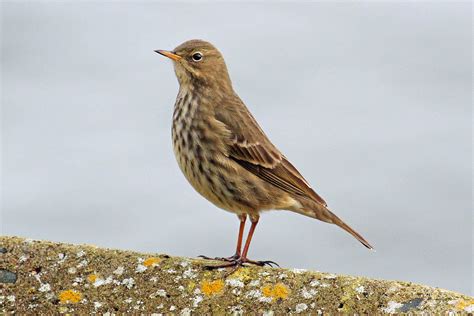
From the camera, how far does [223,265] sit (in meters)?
5.94

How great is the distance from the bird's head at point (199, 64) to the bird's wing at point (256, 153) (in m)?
0.44

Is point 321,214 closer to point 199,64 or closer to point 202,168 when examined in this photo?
point 202,168

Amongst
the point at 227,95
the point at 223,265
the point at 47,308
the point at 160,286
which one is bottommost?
the point at 47,308

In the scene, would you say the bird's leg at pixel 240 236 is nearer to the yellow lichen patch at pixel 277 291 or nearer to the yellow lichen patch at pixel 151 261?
the yellow lichen patch at pixel 151 261

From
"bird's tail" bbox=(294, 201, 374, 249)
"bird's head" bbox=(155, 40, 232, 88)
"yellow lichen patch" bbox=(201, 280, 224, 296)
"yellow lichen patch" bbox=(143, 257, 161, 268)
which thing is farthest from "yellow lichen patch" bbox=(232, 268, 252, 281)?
"bird's head" bbox=(155, 40, 232, 88)

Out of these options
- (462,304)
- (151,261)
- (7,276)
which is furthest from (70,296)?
(462,304)

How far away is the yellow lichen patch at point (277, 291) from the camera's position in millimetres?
5348

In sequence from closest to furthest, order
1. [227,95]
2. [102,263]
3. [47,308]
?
[47,308] → [102,263] → [227,95]

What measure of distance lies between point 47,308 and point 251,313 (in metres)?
1.27

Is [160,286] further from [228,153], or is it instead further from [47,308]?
[228,153]

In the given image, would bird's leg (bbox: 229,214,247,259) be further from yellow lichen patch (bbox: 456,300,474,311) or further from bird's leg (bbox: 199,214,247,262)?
yellow lichen patch (bbox: 456,300,474,311)

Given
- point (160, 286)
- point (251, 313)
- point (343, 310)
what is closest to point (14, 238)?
point (160, 286)

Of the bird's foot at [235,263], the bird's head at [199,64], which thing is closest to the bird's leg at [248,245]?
the bird's foot at [235,263]

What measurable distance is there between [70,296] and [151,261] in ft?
2.03
